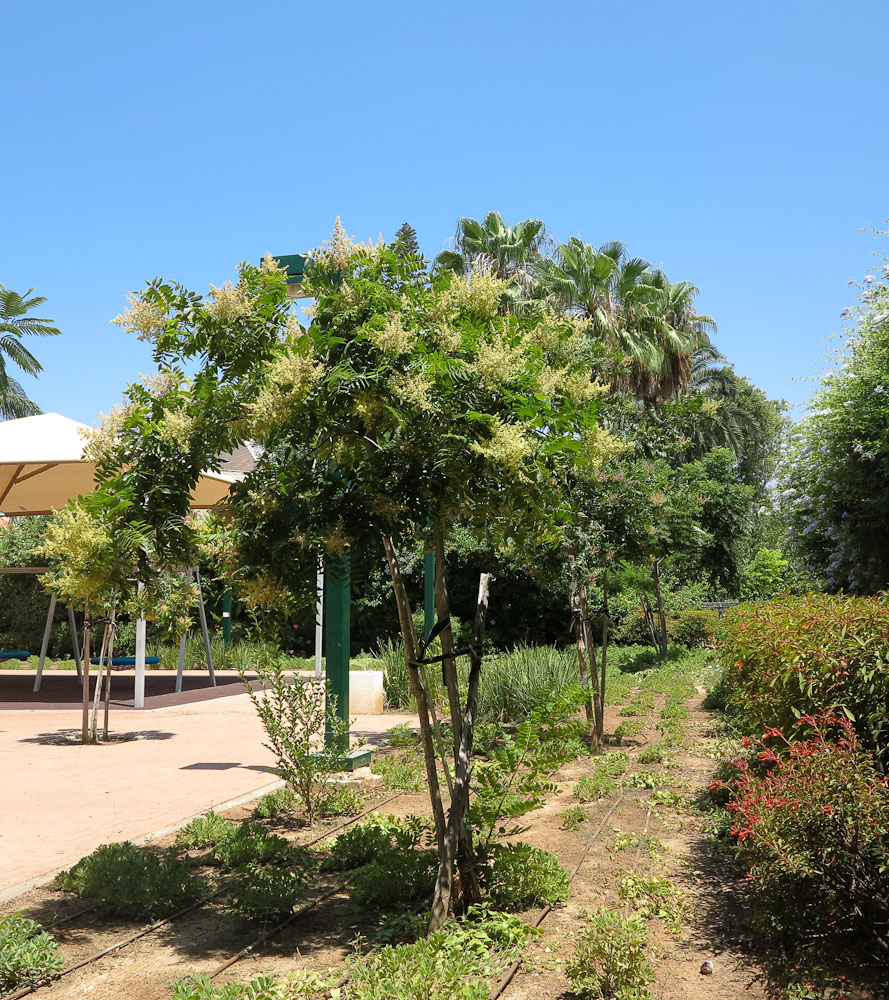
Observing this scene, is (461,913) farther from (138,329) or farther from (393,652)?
(393,652)

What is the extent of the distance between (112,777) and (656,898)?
5634mm

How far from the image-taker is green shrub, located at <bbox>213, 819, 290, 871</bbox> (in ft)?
17.5

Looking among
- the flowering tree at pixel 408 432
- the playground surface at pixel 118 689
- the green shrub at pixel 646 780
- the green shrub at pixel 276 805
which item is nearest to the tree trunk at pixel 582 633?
the green shrub at pixel 646 780

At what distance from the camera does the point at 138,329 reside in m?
4.13

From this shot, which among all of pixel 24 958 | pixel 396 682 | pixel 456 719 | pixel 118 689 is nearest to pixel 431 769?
pixel 456 719

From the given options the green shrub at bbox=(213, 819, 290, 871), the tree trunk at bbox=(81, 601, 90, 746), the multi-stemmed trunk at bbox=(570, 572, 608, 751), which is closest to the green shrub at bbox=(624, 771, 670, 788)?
the multi-stemmed trunk at bbox=(570, 572, 608, 751)

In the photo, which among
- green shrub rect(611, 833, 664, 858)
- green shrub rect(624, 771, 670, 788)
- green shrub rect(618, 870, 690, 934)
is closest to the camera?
green shrub rect(618, 870, 690, 934)

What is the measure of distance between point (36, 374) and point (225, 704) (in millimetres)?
20992

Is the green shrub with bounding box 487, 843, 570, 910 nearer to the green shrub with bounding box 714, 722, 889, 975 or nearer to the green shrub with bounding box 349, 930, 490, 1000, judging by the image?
the green shrub with bounding box 349, 930, 490, 1000

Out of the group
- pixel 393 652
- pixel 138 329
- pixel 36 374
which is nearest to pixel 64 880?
pixel 138 329

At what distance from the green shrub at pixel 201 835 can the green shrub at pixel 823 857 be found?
3436mm

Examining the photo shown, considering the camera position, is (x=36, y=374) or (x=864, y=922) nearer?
(x=864, y=922)

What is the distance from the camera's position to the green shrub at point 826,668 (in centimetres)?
425

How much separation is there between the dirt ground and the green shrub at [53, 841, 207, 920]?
0.31 ft
